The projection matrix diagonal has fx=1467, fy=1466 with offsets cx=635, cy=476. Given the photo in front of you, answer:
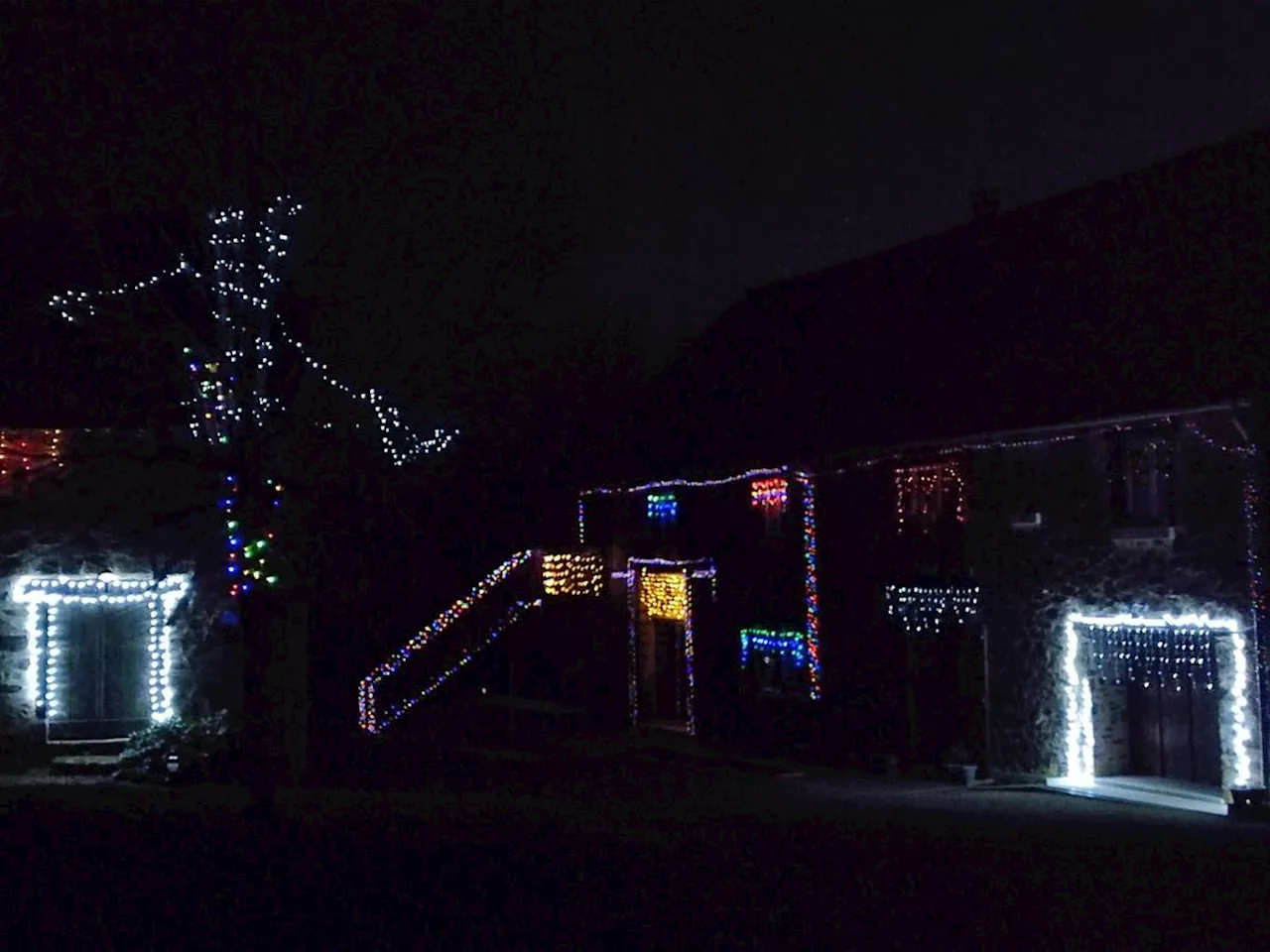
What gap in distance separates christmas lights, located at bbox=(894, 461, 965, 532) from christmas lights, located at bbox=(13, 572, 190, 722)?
10.3 meters

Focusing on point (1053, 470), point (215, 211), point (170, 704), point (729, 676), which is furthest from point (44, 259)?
point (1053, 470)

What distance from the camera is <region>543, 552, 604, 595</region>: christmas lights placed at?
1094 inches

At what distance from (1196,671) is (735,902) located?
9.24 metres

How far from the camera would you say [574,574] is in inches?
1098

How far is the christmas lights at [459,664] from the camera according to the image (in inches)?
1049

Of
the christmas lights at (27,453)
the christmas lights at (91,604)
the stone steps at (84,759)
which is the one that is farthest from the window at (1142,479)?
the christmas lights at (27,453)

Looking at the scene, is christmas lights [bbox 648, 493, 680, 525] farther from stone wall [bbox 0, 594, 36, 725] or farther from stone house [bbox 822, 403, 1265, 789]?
stone wall [bbox 0, 594, 36, 725]

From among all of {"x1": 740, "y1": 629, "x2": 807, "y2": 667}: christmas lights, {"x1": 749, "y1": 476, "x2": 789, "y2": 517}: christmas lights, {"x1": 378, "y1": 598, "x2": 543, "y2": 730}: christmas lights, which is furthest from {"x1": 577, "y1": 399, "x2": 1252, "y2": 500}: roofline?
{"x1": 378, "y1": 598, "x2": 543, "y2": 730}: christmas lights

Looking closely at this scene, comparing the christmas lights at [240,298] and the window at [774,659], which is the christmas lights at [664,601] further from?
the christmas lights at [240,298]

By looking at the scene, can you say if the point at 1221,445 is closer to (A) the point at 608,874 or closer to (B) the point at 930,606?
(B) the point at 930,606

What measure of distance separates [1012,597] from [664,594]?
28.4 ft

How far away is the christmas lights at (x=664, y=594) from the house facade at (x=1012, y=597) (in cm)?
50

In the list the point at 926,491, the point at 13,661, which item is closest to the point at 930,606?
the point at 926,491

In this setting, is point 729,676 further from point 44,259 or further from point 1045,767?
point 44,259
